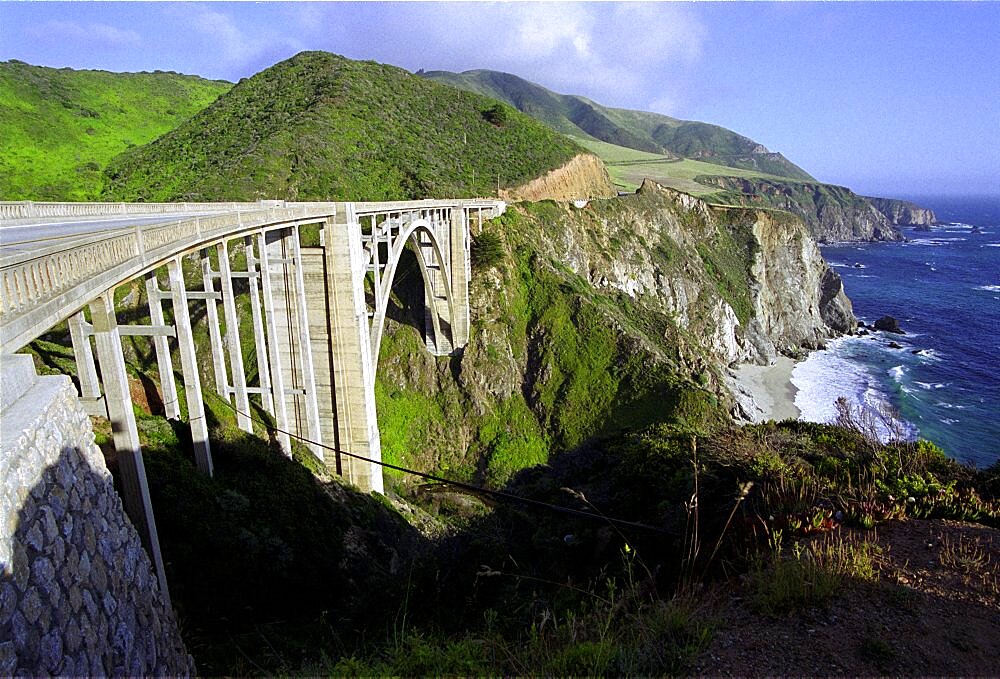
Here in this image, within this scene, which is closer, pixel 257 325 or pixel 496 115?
pixel 257 325

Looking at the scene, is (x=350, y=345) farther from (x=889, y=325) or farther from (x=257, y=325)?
(x=889, y=325)

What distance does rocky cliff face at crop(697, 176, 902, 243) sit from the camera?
130500 mm

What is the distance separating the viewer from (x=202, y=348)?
86.2 ft

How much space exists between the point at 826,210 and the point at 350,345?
15116 centimetres

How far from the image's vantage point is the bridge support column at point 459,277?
106 ft

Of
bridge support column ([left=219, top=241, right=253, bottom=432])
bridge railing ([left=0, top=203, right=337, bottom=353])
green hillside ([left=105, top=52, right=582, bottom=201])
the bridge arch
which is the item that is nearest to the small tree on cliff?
green hillside ([left=105, top=52, right=582, bottom=201])

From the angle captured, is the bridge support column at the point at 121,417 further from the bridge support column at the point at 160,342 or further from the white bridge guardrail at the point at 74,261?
the bridge support column at the point at 160,342

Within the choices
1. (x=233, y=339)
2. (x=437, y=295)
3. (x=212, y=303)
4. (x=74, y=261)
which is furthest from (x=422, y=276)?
(x=74, y=261)

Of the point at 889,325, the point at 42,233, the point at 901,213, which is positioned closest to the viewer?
the point at 42,233

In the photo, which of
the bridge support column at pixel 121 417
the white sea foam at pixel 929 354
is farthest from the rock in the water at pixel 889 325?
the bridge support column at pixel 121 417

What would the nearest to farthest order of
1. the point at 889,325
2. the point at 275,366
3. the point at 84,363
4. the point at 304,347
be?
the point at 84,363, the point at 275,366, the point at 304,347, the point at 889,325

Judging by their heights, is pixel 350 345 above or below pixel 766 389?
above

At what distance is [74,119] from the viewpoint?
5759 centimetres

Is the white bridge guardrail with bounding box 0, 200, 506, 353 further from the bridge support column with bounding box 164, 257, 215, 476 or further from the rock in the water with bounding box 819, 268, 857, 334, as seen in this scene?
the rock in the water with bounding box 819, 268, 857, 334
